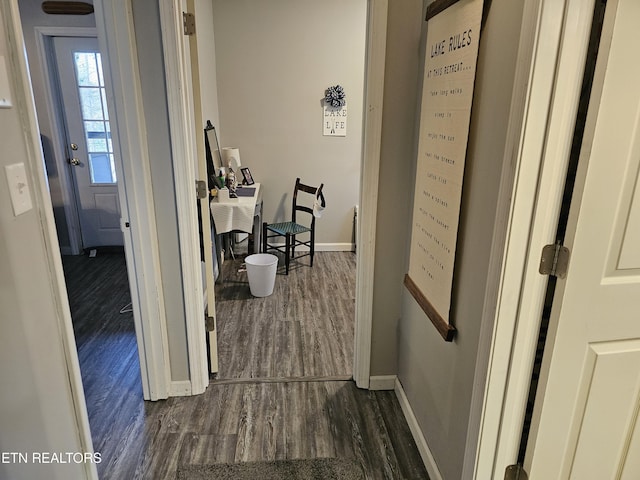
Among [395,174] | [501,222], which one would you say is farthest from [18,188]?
[395,174]

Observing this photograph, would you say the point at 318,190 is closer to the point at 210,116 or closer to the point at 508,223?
the point at 210,116

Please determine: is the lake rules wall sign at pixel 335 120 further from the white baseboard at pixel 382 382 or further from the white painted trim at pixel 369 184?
the white baseboard at pixel 382 382

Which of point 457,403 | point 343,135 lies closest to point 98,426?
point 457,403

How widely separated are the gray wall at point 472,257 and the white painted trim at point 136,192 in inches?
51.0

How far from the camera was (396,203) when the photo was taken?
2.10 meters

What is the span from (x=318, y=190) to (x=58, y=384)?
3.00 m

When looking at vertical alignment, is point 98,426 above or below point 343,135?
below

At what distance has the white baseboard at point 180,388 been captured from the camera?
2277mm

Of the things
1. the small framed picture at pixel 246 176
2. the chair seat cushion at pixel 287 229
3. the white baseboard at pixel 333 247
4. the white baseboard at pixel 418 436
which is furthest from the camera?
the white baseboard at pixel 333 247

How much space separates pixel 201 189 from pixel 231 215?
4.57 ft

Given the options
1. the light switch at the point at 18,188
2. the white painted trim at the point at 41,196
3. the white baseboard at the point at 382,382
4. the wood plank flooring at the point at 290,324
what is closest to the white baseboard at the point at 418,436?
the white baseboard at the point at 382,382

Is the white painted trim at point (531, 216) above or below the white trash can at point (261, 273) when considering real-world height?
above

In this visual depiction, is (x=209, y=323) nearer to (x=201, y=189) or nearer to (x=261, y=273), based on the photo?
(x=201, y=189)

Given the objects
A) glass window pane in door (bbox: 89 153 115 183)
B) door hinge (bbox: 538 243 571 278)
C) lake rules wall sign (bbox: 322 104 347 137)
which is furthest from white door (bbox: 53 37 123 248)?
door hinge (bbox: 538 243 571 278)
